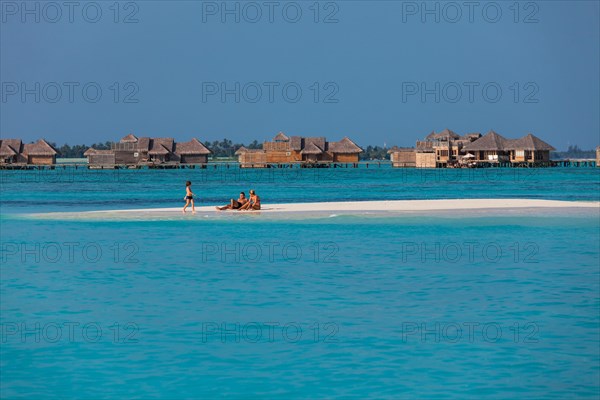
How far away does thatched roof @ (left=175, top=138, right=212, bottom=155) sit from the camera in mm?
132125

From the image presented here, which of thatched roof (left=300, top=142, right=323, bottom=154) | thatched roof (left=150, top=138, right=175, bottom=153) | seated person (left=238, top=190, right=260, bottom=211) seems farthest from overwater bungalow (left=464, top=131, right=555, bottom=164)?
seated person (left=238, top=190, right=260, bottom=211)

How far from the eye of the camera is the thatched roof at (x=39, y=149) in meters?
132

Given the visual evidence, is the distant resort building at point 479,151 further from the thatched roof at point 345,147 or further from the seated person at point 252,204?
the seated person at point 252,204

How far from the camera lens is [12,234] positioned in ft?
90.8

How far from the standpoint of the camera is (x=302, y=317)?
13555 mm

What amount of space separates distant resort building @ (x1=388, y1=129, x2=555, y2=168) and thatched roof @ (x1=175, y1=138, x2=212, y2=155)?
103 feet

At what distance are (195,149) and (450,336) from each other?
399ft
